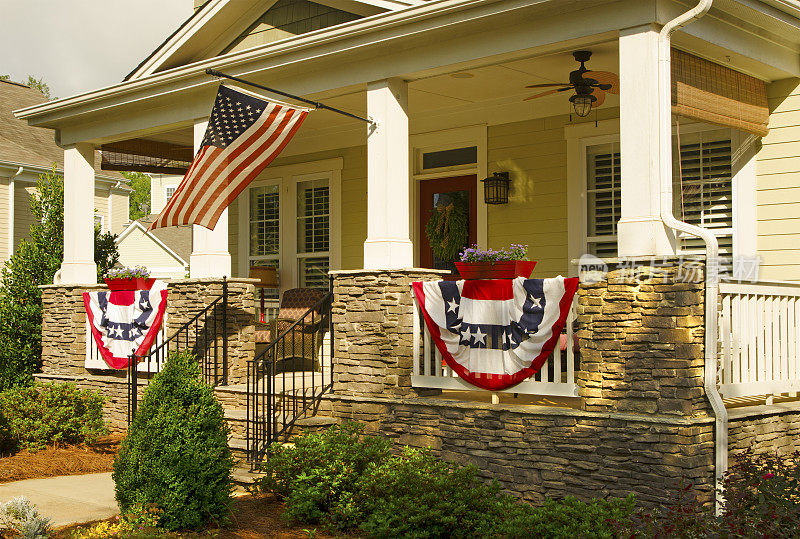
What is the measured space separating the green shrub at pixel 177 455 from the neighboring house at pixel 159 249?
23.9m

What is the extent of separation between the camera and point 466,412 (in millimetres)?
6953

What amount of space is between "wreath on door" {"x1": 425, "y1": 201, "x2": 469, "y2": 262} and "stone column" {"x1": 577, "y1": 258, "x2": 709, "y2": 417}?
3985 mm

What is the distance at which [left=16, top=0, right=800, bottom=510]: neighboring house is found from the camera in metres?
6.07

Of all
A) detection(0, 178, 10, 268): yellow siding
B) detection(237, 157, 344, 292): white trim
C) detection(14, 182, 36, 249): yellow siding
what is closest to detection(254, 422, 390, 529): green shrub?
detection(237, 157, 344, 292): white trim

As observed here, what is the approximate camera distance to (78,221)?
11125 millimetres

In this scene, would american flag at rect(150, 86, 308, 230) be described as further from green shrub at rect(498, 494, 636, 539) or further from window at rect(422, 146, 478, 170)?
green shrub at rect(498, 494, 636, 539)

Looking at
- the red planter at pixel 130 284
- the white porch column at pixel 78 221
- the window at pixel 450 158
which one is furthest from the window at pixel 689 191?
the white porch column at pixel 78 221

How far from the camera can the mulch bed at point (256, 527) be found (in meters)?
5.82

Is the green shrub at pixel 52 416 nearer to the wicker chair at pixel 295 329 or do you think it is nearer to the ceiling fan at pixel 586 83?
the wicker chair at pixel 295 329

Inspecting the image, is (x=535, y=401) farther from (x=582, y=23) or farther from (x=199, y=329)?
(x=199, y=329)

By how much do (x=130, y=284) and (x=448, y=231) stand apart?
4077mm

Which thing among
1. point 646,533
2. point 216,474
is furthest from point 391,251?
point 646,533

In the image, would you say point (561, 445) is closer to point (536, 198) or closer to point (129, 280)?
point (536, 198)

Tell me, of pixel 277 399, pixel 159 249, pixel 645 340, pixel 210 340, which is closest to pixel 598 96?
pixel 645 340
